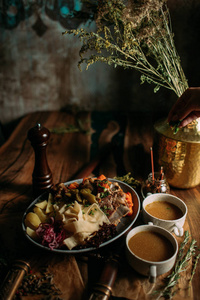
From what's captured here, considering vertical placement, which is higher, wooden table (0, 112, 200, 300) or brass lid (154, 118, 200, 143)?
brass lid (154, 118, 200, 143)

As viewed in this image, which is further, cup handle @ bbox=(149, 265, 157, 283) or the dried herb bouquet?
the dried herb bouquet

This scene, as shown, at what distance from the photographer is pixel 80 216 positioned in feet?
3.43

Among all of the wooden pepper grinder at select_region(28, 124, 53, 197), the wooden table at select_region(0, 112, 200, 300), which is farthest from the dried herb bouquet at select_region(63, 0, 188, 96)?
the wooden table at select_region(0, 112, 200, 300)

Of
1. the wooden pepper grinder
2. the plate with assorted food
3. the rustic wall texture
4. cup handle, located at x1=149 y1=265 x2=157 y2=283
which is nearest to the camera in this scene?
cup handle, located at x1=149 y1=265 x2=157 y2=283

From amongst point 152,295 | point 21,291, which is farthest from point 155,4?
point 21,291

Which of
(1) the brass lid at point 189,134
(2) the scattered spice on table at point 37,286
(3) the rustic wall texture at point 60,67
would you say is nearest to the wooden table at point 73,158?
(2) the scattered spice on table at point 37,286

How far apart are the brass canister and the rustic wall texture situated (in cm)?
102

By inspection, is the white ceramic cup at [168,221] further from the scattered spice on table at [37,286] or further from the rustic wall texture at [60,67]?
the rustic wall texture at [60,67]

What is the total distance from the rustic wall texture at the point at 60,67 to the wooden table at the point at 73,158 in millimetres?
166

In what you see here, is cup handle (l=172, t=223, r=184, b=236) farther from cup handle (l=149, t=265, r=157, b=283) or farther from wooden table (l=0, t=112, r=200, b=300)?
cup handle (l=149, t=265, r=157, b=283)

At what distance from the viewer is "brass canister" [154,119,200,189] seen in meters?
1.33

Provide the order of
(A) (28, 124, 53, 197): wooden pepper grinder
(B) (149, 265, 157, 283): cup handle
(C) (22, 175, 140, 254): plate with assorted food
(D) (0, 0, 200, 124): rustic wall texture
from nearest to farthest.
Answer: (B) (149, 265, 157, 283): cup handle, (C) (22, 175, 140, 254): plate with assorted food, (A) (28, 124, 53, 197): wooden pepper grinder, (D) (0, 0, 200, 124): rustic wall texture

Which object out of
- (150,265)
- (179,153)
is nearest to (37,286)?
(150,265)

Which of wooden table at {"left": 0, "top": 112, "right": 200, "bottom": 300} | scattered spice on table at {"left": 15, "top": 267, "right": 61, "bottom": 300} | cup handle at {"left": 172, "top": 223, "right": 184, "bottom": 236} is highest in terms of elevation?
cup handle at {"left": 172, "top": 223, "right": 184, "bottom": 236}
